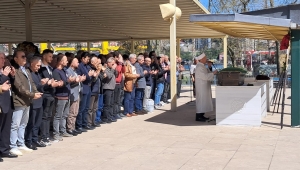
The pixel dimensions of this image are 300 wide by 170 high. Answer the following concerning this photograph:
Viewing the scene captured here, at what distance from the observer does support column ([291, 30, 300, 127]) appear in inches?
385

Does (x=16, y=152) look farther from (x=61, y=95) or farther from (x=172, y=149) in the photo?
(x=172, y=149)

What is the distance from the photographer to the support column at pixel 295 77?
385 inches

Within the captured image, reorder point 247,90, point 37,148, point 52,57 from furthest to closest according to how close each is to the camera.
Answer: point 247,90 → point 52,57 → point 37,148

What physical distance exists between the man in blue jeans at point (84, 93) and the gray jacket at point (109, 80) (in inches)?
31.7

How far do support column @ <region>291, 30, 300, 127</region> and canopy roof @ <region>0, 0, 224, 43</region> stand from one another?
18.4 feet

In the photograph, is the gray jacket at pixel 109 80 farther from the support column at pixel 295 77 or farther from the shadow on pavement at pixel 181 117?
the support column at pixel 295 77

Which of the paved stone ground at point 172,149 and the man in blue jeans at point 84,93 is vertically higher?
the man in blue jeans at point 84,93

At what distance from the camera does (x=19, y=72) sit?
739 centimetres

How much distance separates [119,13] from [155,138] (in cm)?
859

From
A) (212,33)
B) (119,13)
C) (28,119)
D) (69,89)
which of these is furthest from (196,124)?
(212,33)

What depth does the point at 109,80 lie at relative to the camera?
10.6m

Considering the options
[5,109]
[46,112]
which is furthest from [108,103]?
[5,109]

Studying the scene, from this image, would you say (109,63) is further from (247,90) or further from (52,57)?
(247,90)

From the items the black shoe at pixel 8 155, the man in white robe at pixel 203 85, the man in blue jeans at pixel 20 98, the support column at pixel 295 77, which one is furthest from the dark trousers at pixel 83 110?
the support column at pixel 295 77
